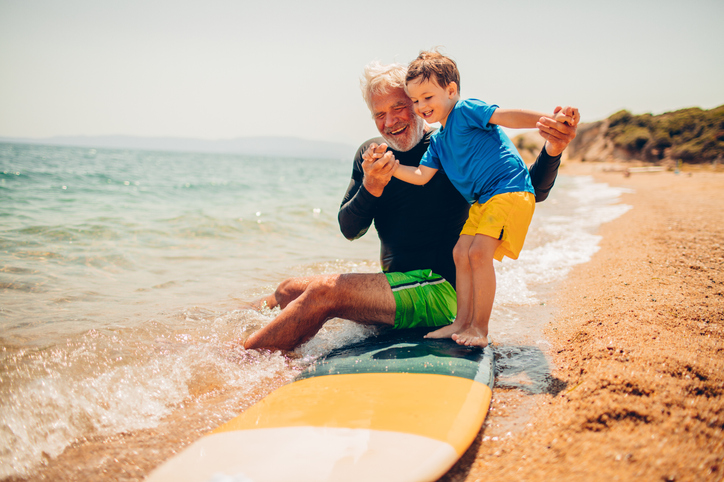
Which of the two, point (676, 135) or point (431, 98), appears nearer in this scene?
point (431, 98)

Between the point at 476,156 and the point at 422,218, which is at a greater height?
the point at 476,156

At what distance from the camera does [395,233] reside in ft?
10.1

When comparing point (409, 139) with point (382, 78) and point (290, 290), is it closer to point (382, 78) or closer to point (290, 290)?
point (382, 78)

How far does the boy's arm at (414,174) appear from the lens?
2812 mm

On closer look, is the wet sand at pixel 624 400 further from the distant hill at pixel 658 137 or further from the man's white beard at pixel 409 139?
the distant hill at pixel 658 137

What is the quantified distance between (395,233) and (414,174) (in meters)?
0.47

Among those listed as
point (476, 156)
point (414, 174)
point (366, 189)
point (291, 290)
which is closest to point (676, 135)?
point (476, 156)

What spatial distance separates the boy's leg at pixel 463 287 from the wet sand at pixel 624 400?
1.69 ft

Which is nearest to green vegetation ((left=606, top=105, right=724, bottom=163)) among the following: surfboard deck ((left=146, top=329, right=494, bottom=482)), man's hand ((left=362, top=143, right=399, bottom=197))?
man's hand ((left=362, top=143, right=399, bottom=197))

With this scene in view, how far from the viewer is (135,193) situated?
13250 mm

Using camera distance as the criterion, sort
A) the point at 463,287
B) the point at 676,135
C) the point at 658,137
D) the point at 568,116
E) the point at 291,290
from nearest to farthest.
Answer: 1. the point at 568,116
2. the point at 463,287
3. the point at 291,290
4. the point at 676,135
5. the point at 658,137

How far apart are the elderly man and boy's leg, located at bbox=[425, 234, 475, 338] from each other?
220 mm

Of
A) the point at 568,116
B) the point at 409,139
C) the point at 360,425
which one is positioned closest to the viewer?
the point at 360,425

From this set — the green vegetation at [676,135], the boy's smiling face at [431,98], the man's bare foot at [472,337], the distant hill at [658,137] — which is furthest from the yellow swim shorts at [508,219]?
the green vegetation at [676,135]
